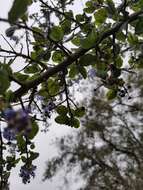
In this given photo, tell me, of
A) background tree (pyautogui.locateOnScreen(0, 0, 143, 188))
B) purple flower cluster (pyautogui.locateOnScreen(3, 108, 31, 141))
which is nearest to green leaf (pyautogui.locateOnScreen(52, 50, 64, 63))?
background tree (pyautogui.locateOnScreen(0, 0, 143, 188))

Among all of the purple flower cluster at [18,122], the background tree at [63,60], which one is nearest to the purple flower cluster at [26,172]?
the background tree at [63,60]

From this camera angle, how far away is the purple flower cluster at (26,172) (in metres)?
2.14

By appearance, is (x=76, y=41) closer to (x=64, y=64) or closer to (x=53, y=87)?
(x=53, y=87)

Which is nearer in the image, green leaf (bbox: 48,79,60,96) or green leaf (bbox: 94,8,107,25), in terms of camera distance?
green leaf (bbox: 48,79,60,96)

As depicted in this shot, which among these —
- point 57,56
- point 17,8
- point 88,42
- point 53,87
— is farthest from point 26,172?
point 17,8

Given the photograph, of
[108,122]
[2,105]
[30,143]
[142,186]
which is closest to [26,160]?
[30,143]

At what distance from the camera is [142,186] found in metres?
13.3

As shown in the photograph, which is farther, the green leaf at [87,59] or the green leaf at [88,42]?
the green leaf at [87,59]

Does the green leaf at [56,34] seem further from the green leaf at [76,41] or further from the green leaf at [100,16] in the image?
the green leaf at [100,16]

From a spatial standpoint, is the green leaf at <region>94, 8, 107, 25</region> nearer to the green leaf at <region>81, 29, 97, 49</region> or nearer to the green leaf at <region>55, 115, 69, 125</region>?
the green leaf at <region>55, 115, 69, 125</region>

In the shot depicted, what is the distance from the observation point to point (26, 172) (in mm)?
2166

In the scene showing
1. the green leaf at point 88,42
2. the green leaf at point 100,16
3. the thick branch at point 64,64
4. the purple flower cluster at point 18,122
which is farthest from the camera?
the green leaf at point 100,16

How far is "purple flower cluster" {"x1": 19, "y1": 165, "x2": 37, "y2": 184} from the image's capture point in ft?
Answer: 7.04

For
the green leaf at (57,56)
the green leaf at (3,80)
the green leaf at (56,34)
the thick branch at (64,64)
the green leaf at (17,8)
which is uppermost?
the green leaf at (57,56)
